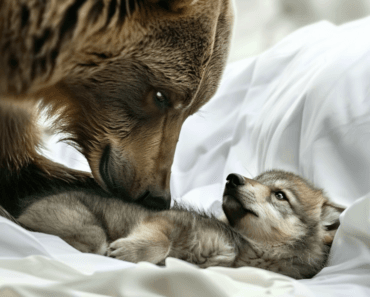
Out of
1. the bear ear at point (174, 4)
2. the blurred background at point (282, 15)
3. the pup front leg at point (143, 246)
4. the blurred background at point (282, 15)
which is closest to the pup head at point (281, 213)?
the pup front leg at point (143, 246)

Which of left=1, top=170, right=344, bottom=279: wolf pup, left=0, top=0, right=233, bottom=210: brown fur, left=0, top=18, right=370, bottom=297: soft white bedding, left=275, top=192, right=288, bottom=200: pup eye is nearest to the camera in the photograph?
left=0, top=18, right=370, bottom=297: soft white bedding

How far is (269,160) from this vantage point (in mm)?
1607

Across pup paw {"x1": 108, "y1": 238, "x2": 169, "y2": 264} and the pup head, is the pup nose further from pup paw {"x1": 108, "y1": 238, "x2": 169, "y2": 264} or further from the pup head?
pup paw {"x1": 108, "y1": 238, "x2": 169, "y2": 264}

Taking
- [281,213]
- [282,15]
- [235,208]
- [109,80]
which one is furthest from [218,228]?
[282,15]

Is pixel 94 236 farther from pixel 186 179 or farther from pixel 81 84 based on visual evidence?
pixel 186 179

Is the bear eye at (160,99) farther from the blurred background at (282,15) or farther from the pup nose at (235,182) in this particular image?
the blurred background at (282,15)

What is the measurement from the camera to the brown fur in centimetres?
93

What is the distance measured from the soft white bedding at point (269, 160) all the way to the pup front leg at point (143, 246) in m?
0.12

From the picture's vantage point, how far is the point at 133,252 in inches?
39.6

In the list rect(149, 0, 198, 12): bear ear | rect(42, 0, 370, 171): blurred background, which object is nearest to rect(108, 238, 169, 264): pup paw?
rect(149, 0, 198, 12): bear ear

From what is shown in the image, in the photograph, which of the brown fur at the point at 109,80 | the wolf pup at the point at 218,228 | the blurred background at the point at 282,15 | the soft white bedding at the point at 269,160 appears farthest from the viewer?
the blurred background at the point at 282,15

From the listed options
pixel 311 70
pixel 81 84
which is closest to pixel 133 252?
pixel 81 84

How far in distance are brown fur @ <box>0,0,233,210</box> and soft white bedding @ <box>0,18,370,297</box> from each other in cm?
36

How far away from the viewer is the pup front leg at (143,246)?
3.30 ft
